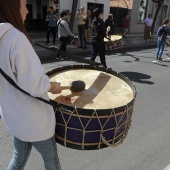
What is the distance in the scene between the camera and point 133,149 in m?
3.33

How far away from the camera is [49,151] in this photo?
1.79 m

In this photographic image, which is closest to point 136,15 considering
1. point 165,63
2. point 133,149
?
point 165,63

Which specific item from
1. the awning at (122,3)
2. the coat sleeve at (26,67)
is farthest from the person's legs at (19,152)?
the awning at (122,3)

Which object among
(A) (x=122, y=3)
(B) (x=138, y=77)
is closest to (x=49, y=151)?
(B) (x=138, y=77)

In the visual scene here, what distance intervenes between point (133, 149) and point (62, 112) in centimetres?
188

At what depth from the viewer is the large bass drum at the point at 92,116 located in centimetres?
176

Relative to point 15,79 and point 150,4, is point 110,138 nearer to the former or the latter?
point 15,79

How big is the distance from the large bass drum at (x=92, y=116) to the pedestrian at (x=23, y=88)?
12cm

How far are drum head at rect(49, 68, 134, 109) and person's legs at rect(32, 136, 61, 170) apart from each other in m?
0.31

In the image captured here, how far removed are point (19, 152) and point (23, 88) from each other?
65 cm

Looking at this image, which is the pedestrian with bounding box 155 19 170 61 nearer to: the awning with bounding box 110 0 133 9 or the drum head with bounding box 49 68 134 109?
the drum head with bounding box 49 68 134 109

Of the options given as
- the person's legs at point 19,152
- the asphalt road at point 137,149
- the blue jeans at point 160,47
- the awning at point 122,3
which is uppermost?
the awning at point 122,3

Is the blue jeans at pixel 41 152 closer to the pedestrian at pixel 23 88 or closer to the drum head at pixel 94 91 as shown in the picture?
the pedestrian at pixel 23 88

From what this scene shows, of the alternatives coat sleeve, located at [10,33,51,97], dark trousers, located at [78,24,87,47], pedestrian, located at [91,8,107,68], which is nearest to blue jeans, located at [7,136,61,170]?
coat sleeve, located at [10,33,51,97]
